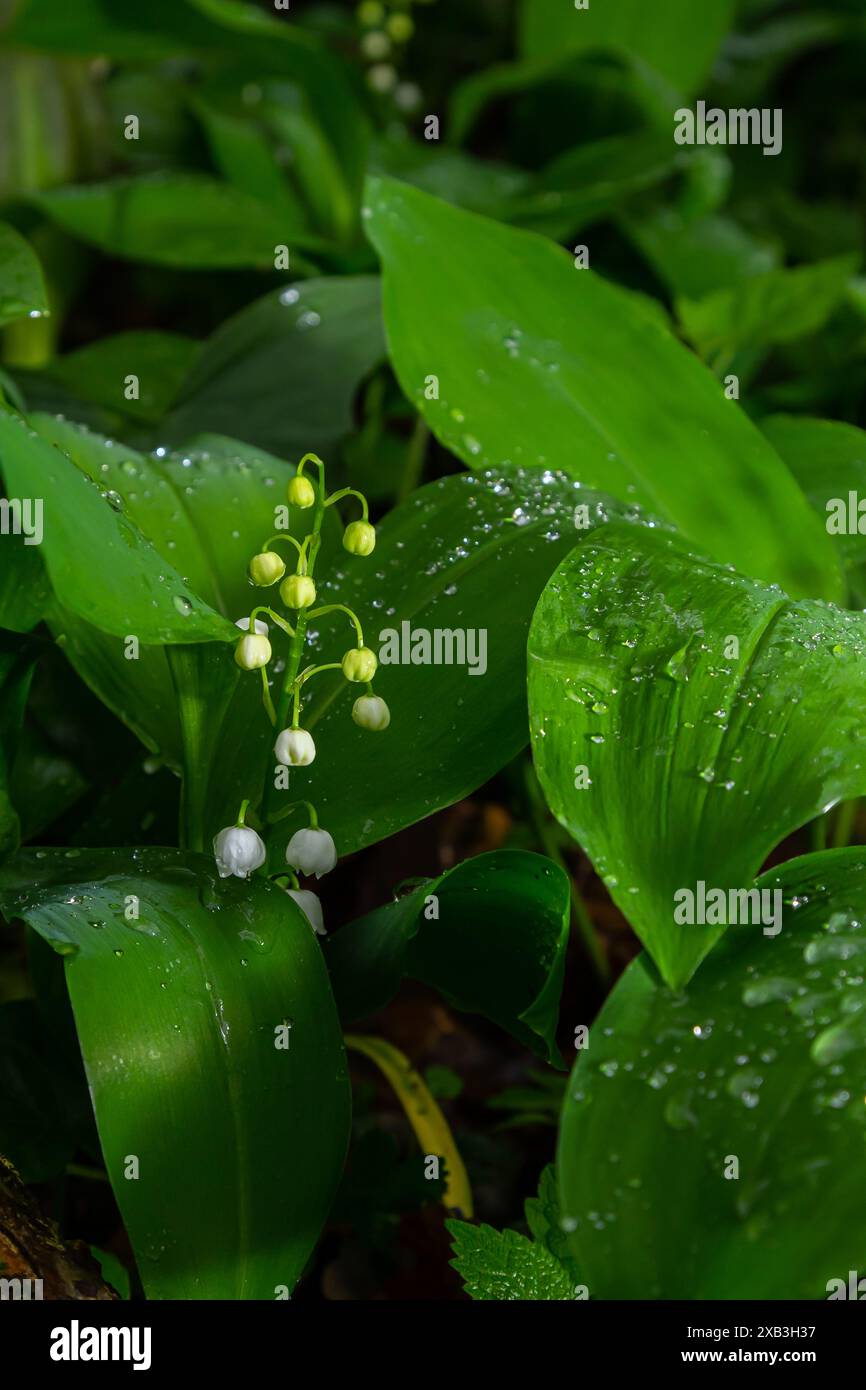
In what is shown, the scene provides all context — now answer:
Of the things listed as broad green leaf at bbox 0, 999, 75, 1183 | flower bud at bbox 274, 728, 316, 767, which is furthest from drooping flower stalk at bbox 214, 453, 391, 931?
broad green leaf at bbox 0, 999, 75, 1183

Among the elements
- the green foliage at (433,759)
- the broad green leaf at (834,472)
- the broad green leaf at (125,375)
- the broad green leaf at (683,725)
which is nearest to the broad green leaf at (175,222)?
the green foliage at (433,759)

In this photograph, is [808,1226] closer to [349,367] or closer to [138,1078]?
[138,1078]

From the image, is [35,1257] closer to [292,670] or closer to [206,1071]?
[206,1071]

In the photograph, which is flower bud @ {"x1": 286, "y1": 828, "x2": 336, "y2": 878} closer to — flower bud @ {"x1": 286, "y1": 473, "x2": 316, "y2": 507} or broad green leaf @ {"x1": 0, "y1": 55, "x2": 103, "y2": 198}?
flower bud @ {"x1": 286, "y1": 473, "x2": 316, "y2": 507}

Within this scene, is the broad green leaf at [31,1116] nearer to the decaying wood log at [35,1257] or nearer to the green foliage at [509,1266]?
the decaying wood log at [35,1257]

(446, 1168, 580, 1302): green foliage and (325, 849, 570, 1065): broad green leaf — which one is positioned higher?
(325, 849, 570, 1065): broad green leaf
